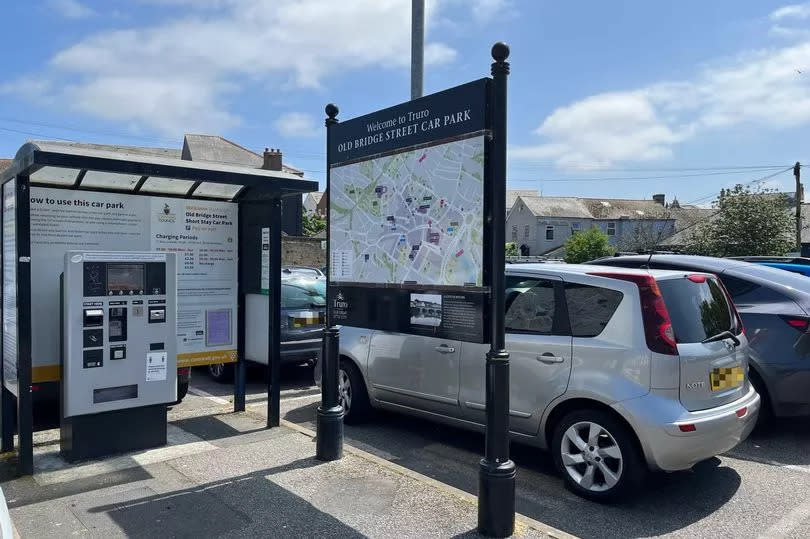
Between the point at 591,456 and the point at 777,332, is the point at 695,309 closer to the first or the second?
the point at 591,456

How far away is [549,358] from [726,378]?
1.24 meters

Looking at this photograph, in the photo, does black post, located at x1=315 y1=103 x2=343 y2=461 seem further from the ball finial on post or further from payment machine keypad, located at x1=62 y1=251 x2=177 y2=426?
the ball finial on post

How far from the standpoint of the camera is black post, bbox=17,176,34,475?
15.6ft

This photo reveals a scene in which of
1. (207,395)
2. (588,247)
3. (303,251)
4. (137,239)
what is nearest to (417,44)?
(137,239)

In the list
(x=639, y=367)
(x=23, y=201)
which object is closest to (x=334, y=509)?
(x=639, y=367)

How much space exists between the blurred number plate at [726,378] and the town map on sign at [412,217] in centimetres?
189

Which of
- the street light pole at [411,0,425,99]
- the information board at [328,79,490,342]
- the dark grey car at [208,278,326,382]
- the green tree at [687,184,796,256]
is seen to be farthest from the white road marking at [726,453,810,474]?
the green tree at [687,184,796,256]

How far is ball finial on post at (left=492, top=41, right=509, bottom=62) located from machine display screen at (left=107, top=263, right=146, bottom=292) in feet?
11.2

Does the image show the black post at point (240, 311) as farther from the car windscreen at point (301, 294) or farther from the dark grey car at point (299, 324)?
the car windscreen at point (301, 294)

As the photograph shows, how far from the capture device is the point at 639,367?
14.2 feet

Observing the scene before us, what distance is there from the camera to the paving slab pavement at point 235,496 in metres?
3.96

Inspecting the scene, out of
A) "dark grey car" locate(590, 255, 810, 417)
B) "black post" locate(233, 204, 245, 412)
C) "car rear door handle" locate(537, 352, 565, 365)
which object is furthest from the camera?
"black post" locate(233, 204, 245, 412)

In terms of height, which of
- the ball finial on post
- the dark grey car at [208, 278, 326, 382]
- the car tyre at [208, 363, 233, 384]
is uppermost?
the ball finial on post

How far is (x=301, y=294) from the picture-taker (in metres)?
9.15
